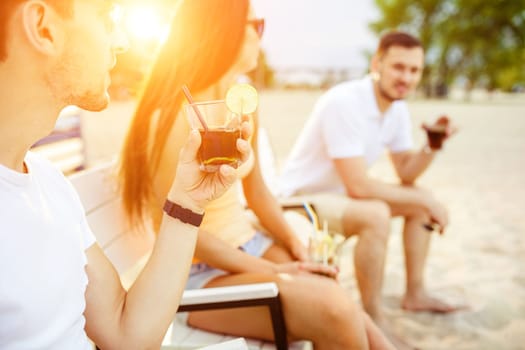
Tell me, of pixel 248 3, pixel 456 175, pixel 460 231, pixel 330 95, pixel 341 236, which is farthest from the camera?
pixel 456 175

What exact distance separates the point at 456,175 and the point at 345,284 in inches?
188

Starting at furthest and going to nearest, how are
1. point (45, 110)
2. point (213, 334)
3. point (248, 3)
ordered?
1. point (248, 3)
2. point (213, 334)
3. point (45, 110)

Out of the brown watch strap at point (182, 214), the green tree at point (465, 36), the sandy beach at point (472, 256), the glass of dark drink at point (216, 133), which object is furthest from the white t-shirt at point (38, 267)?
the green tree at point (465, 36)

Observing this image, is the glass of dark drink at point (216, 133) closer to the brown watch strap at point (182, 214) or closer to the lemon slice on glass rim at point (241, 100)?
the lemon slice on glass rim at point (241, 100)

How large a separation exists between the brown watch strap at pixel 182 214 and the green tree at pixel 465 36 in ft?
117

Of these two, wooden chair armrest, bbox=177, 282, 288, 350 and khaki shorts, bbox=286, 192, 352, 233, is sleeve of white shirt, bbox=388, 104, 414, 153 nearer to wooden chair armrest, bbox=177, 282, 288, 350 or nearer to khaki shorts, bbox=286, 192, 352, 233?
khaki shorts, bbox=286, 192, 352, 233

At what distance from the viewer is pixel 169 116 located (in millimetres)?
2055

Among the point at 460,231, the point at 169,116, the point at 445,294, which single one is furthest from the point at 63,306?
the point at 460,231

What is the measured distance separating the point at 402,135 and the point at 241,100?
99.2 inches

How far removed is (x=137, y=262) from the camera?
258 cm

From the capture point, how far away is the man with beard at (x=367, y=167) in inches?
119

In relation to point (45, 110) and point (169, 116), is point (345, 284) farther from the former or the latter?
point (45, 110)

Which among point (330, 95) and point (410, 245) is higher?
point (330, 95)

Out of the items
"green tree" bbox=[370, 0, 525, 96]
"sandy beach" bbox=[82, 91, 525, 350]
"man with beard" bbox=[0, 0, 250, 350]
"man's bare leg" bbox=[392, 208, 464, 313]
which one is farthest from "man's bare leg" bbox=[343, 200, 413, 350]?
"green tree" bbox=[370, 0, 525, 96]
